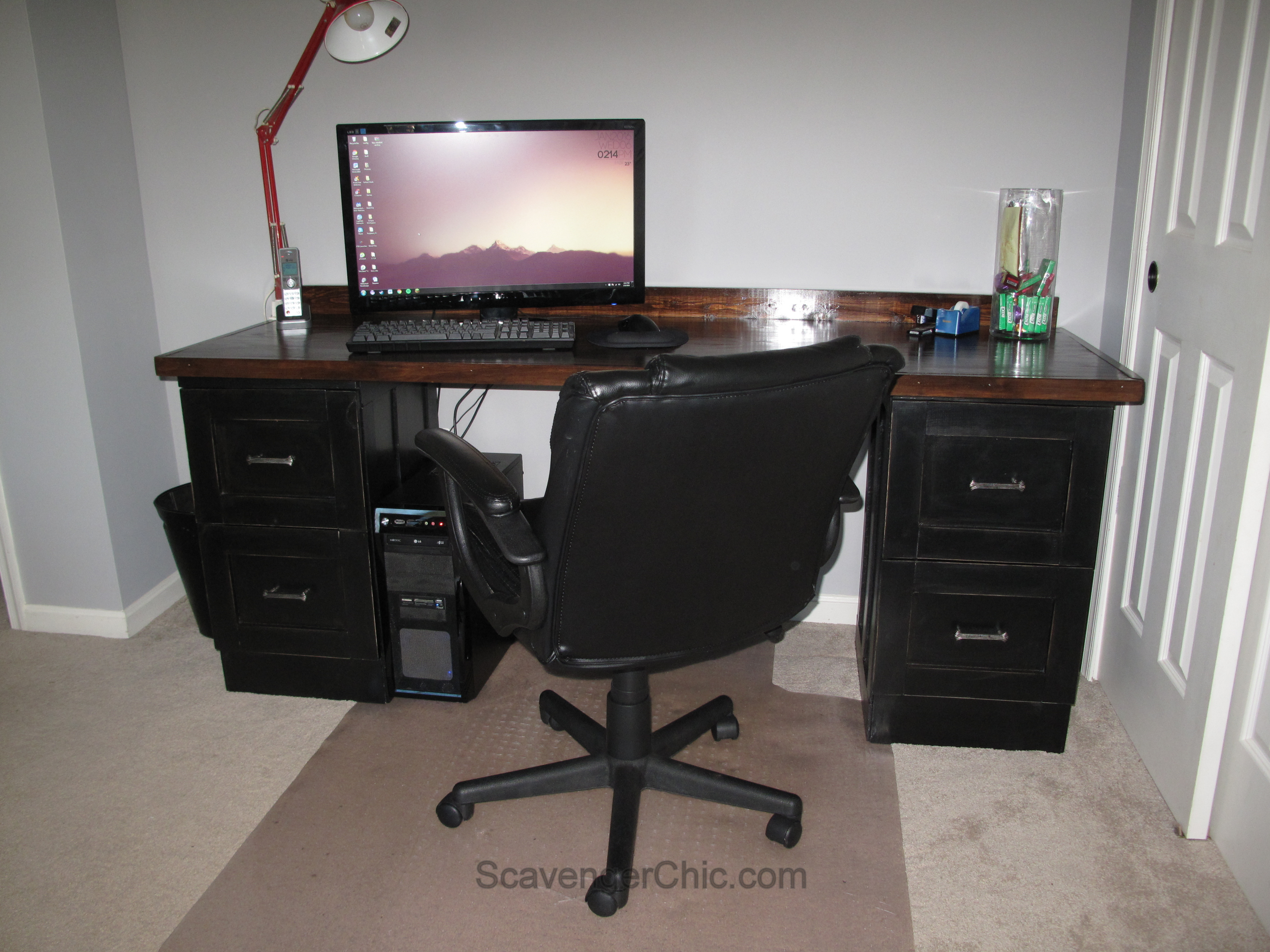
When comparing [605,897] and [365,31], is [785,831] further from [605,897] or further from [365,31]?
[365,31]

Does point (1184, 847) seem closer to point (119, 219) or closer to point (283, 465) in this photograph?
point (283, 465)

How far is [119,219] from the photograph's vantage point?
242cm

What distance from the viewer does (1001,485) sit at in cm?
186

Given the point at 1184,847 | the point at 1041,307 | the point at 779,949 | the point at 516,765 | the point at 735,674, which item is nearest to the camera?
the point at 779,949

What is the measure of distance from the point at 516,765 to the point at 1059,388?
4.08 feet

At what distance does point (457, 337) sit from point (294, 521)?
524 millimetres

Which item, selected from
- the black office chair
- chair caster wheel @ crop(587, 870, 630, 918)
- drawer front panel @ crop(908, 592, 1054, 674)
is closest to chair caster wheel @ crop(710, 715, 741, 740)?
the black office chair

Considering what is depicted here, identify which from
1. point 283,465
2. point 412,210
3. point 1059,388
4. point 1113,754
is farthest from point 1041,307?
point 283,465

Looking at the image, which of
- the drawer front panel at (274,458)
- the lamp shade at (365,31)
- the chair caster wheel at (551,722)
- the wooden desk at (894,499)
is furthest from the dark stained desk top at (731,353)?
the chair caster wheel at (551,722)

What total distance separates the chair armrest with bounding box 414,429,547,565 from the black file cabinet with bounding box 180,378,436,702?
2.14ft

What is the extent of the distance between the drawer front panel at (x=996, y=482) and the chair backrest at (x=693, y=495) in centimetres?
35

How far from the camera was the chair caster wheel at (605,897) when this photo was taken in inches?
61.9

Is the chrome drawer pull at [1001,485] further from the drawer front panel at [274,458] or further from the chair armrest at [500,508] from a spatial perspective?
the drawer front panel at [274,458]
